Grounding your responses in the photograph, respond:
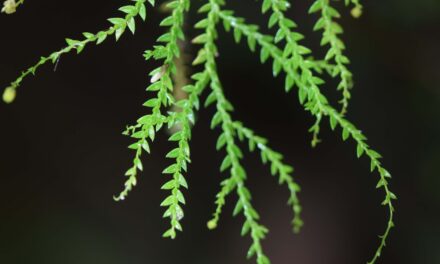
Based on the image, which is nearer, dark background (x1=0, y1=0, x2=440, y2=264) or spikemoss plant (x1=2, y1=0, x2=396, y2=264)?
spikemoss plant (x1=2, y1=0, x2=396, y2=264)

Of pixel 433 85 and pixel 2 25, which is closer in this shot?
pixel 2 25

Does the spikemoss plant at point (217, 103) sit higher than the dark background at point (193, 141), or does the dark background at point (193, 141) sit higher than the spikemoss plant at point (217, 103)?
the spikemoss plant at point (217, 103)

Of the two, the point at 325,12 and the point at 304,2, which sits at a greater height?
the point at 325,12

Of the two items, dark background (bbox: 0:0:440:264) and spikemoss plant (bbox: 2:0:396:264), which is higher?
spikemoss plant (bbox: 2:0:396:264)

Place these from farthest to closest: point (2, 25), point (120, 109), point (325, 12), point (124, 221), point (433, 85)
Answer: point (124, 221) < point (120, 109) < point (433, 85) < point (2, 25) < point (325, 12)

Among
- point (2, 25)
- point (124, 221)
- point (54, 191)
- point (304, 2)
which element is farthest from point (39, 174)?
point (304, 2)

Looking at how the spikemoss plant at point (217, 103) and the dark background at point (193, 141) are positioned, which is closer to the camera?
the spikemoss plant at point (217, 103)

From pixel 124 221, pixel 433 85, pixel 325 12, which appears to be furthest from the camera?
pixel 124 221

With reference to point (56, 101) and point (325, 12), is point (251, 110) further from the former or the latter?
point (325, 12)
